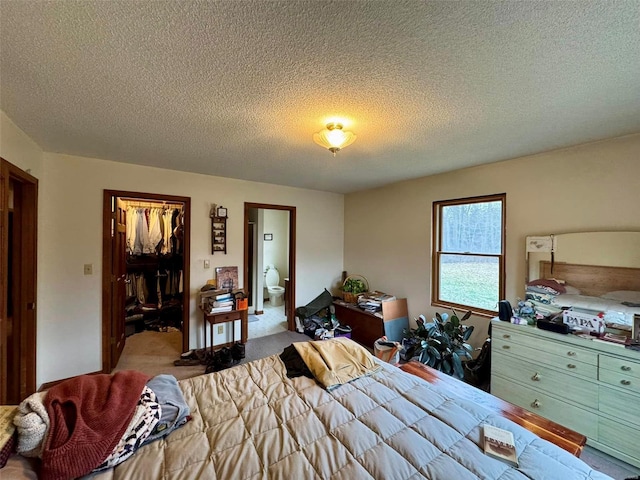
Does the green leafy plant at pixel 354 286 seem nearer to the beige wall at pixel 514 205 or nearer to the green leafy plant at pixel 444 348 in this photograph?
the beige wall at pixel 514 205

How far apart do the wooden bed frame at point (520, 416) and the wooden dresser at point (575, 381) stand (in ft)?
2.35

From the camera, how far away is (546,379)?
209 centimetres

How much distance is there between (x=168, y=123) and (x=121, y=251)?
236 centimetres

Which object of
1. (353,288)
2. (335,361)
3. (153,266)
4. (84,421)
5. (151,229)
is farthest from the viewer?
(153,266)

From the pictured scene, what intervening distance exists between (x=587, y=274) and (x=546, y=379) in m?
1.00

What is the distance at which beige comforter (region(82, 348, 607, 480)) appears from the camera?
97 centimetres

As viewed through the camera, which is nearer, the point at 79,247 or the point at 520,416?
the point at 520,416

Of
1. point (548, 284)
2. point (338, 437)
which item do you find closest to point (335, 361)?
point (338, 437)

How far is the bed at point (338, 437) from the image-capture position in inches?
38.3

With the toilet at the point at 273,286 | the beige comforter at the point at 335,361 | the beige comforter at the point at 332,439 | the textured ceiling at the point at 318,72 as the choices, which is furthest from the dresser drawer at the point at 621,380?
the toilet at the point at 273,286

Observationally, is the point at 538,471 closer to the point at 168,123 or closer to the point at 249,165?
the point at 168,123

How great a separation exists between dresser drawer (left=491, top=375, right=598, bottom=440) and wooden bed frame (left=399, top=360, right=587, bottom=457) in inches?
28.9

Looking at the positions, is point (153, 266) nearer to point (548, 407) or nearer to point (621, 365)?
point (548, 407)

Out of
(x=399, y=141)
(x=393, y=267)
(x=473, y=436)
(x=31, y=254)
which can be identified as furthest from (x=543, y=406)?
(x=31, y=254)
